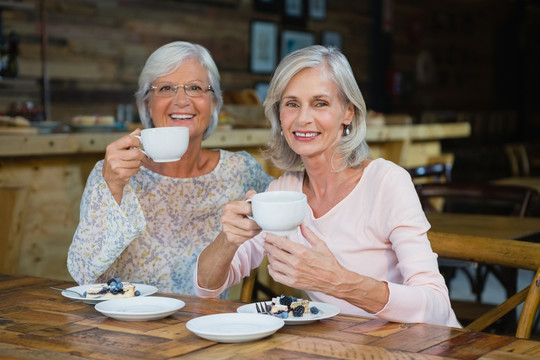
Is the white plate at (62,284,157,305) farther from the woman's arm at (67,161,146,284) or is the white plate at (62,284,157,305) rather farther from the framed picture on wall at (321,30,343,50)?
the framed picture on wall at (321,30,343,50)

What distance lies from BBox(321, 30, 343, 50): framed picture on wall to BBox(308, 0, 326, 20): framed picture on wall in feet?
0.60

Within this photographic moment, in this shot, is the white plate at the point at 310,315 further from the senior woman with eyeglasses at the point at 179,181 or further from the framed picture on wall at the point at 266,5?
the framed picture on wall at the point at 266,5

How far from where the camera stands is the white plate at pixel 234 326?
139cm

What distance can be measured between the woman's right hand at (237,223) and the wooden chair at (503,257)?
0.60 m

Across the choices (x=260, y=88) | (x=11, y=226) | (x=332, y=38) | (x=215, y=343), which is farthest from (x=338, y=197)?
(x=332, y=38)

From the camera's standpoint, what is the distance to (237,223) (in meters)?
1.74

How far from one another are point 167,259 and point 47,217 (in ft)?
3.48

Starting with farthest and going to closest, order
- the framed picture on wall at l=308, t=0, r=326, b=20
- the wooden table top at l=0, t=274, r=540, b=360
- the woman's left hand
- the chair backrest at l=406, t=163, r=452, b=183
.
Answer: the framed picture on wall at l=308, t=0, r=326, b=20 < the chair backrest at l=406, t=163, r=452, b=183 < the woman's left hand < the wooden table top at l=0, t=274, r=540, b=360

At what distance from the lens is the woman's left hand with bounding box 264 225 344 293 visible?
1586 mm

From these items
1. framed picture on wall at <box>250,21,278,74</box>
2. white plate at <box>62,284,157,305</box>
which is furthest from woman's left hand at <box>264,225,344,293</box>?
framed picture on wall at <box>250,21,278,74</box>

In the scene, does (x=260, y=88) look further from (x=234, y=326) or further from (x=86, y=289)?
(x=234, y=326)

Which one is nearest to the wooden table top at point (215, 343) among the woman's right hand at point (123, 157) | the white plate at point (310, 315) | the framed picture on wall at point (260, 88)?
the white plate at point (310, 315)

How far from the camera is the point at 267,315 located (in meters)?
1.52

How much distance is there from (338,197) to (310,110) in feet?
0.82
